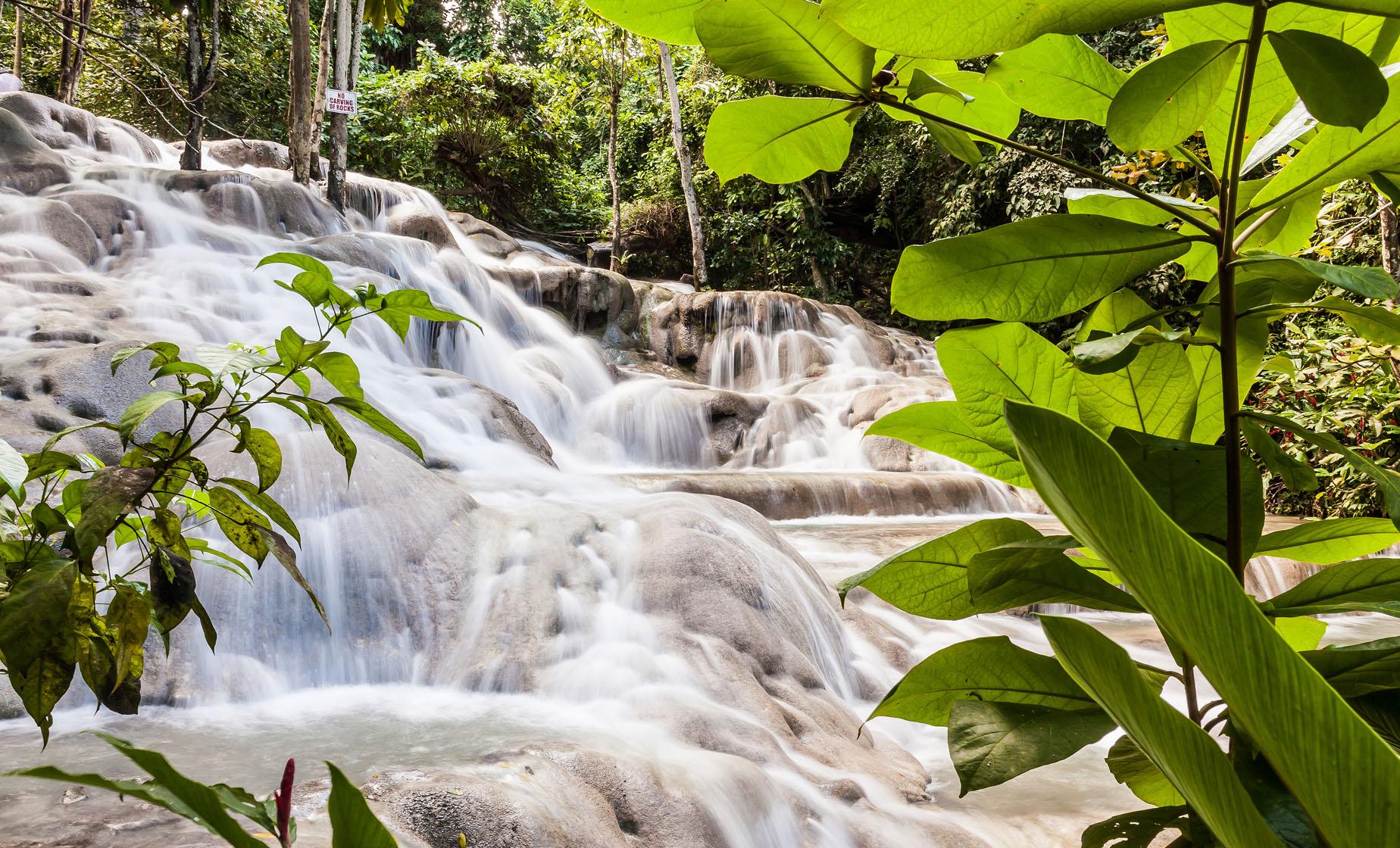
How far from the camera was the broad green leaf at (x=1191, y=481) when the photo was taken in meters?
0.62

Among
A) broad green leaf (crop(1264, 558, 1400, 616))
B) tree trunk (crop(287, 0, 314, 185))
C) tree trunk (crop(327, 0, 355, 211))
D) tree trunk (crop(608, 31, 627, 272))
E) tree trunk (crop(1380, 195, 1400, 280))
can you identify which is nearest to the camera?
broad green leaf (crop(1264, 558, 1400, 616))

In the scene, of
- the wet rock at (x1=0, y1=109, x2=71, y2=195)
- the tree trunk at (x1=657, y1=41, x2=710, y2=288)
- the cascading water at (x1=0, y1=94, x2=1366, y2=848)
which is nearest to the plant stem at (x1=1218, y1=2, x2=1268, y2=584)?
the cascading water at (x1=0, y1=94, x2=1366, y2=848)

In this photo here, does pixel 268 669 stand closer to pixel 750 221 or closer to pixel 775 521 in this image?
pixel 775 521

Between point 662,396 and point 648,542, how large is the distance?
609 centimetres

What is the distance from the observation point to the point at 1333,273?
1.85 ft

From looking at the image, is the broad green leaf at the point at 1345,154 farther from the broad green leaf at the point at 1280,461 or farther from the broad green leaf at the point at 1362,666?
the broad green leaf at the point at 1362,666

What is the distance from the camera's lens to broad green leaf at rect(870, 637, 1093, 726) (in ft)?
2.22

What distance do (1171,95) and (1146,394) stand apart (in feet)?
0.87

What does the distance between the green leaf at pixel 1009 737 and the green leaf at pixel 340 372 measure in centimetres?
69

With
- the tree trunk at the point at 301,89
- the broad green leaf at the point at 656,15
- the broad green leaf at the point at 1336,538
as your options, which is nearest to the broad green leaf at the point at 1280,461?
the broad green leaf at the point at 1336,538

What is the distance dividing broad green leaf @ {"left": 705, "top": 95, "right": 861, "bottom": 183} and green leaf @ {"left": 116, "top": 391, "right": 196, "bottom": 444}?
0.57 metres

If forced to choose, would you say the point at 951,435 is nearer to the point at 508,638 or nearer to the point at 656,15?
the point at 656,15

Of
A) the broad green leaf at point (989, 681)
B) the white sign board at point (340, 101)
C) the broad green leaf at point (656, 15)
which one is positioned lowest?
the broad green leaf at point (989, 681)

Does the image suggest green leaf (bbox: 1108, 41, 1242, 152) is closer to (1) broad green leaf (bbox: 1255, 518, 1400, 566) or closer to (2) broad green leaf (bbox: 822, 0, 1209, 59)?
(2) broad green leaf (bbox: 822, 0, 1209, 59)
